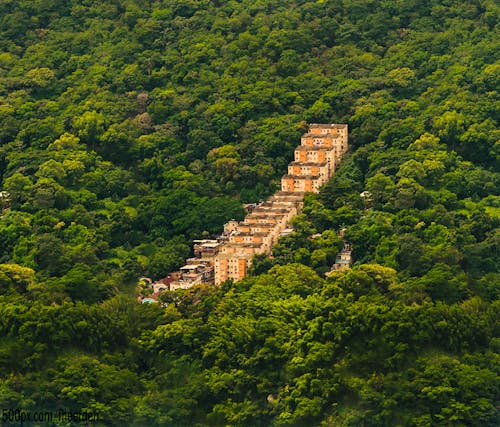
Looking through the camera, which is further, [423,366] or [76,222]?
[76,222]

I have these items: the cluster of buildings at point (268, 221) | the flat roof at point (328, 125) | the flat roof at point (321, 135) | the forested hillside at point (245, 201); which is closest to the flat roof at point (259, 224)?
the cluster of buildings at point (268, 221)

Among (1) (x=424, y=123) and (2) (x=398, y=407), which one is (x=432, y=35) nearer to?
(1) (x=424, y=123)

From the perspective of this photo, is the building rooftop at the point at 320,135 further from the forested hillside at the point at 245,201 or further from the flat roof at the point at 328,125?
the forested hillside at the point at 245,201

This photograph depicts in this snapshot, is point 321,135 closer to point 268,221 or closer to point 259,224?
point 268,221

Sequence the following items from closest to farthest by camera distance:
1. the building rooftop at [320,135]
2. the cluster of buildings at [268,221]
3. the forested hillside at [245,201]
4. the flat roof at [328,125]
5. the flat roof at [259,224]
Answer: the forested hillside at [245,201], the cluster of buildings at [268,221], the flat roof at [259,224], the building rooftop at [320,135], the flat roof at [328,125]

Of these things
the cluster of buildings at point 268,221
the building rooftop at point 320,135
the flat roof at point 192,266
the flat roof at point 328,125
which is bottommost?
the flat roof at point 192,266

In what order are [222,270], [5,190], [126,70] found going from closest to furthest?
[222,270], [5,190], [126,70]

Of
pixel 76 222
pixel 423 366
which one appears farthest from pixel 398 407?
pixel 76 222

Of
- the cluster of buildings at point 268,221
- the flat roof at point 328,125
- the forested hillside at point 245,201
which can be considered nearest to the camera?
the forested hillside at point 245,201
